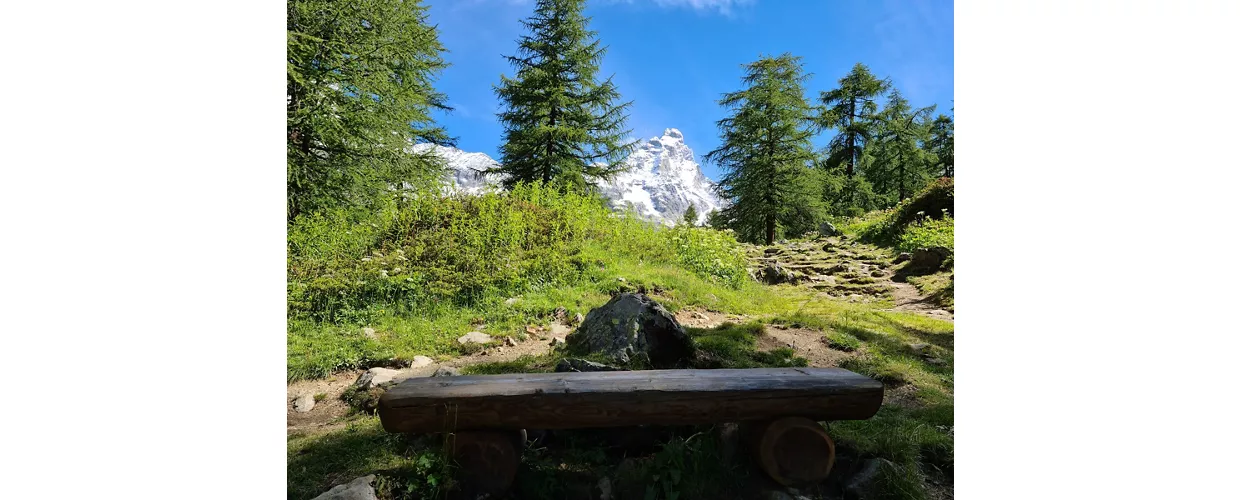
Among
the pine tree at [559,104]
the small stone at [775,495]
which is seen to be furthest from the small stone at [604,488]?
the pine tree at [559,104]

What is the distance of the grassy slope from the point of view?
2.28 meters

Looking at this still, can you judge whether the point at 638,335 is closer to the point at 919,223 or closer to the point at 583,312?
the point at 583,312

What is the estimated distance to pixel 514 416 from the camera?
6.70 feet

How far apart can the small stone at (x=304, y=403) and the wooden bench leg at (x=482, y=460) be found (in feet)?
6.36

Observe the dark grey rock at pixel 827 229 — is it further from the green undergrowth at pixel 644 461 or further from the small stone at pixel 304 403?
the small stone at pixel 304 403

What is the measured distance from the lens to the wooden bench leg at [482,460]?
210 centimetres

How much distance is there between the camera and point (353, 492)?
197 centimetres

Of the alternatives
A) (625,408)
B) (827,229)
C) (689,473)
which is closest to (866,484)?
(689,473)

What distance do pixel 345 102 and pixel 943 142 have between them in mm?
23607

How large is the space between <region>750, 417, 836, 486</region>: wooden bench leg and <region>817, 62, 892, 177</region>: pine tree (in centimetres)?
1946

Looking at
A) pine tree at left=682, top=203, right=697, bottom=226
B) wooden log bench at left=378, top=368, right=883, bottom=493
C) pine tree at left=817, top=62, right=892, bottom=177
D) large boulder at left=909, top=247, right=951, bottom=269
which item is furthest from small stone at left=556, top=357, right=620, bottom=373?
pine tree at left=817, top=62, right=892, bottom=177
